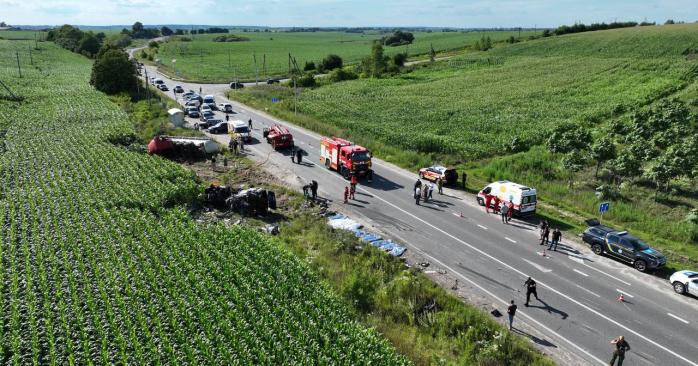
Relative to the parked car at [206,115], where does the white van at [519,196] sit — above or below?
above

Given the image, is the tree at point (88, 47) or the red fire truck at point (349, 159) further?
the tree at point (88, 47)

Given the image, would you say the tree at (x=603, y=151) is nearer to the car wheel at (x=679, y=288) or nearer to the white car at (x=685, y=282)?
the white car at (x=685, y=282)

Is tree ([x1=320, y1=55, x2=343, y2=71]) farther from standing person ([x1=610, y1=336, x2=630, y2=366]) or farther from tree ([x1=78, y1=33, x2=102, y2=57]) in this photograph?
standing person ([x1=610, y1=336, x2=630, y2=366])

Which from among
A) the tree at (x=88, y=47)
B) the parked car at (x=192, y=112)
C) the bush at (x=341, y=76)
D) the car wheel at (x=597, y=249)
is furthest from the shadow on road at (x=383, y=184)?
the tree at (x=88, y=47)

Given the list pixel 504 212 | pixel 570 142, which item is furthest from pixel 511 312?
pixel 570 142

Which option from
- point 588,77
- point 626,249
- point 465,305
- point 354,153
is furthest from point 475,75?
point 465,305

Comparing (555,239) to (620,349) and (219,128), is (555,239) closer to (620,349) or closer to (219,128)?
(620,349)
